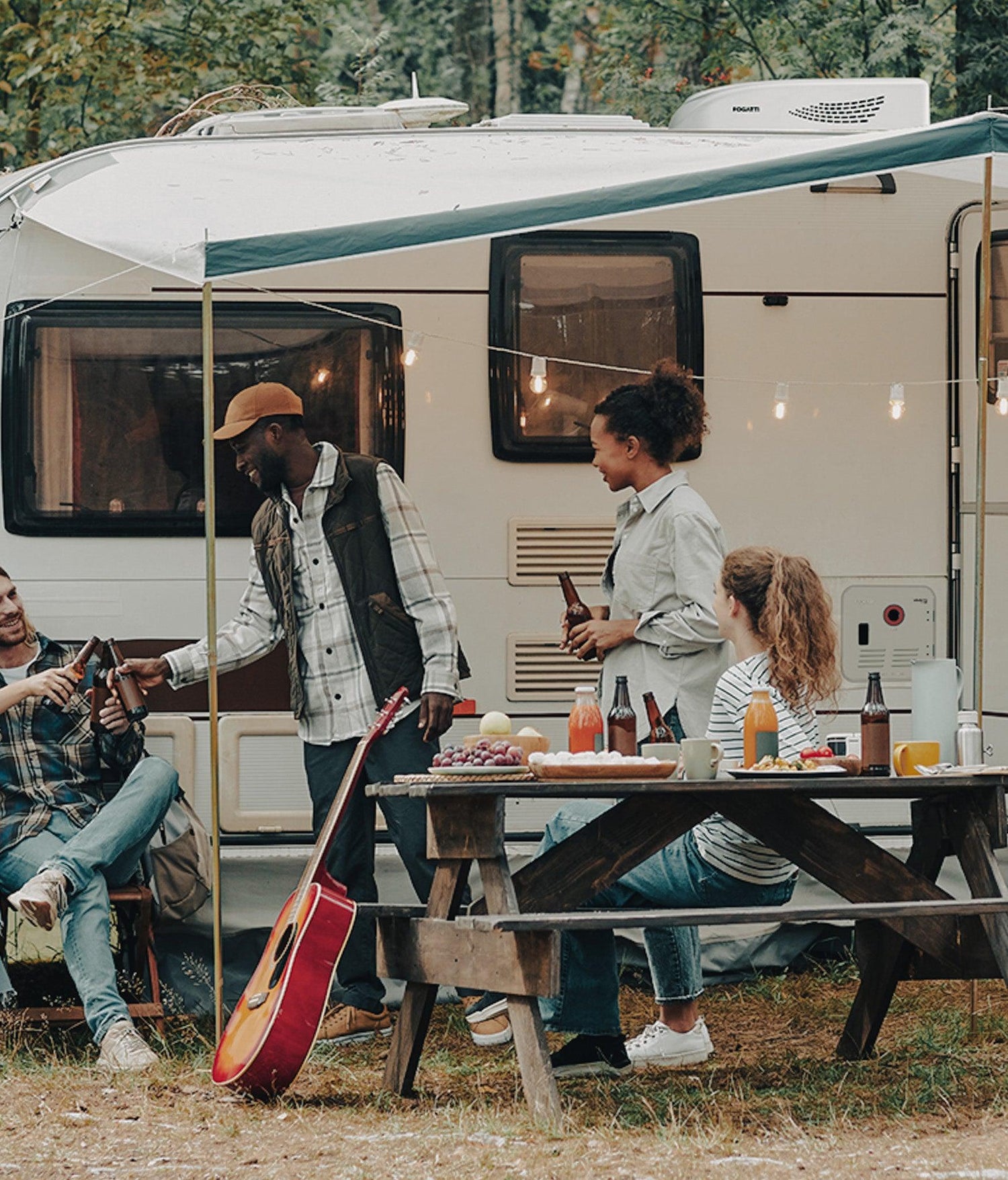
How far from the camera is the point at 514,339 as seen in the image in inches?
234

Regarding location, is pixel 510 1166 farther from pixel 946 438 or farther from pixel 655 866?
pixel 946 438

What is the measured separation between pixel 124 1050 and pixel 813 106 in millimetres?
3819

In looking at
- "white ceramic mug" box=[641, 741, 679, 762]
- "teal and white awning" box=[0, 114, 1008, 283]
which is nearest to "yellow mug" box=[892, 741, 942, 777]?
"white ceramic mug" box=[641, 741, 679, 762]

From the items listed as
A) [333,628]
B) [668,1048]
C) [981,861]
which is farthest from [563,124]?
[668,1048]

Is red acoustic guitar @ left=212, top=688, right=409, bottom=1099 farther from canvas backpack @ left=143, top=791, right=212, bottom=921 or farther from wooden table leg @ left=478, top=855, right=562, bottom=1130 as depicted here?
canvas backpack @ left=143, top=791, right=212, bottom=921

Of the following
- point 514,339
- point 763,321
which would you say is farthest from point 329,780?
point 763,321

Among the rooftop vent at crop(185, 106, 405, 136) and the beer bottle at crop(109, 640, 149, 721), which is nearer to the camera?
the beer bottle at crop(109, 640, 149, 721)

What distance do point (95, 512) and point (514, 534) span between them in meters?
1.32

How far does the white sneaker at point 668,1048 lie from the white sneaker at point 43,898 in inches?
63.3

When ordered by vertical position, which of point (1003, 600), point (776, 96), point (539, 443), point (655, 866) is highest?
point (776, 96)

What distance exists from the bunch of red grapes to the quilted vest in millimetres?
1084

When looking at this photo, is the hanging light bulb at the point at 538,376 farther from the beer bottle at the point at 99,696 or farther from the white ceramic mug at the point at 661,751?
the white ceramic mug at the point at 661,751

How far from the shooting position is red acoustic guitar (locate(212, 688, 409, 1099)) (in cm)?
443

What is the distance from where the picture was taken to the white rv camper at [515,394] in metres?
5.78
